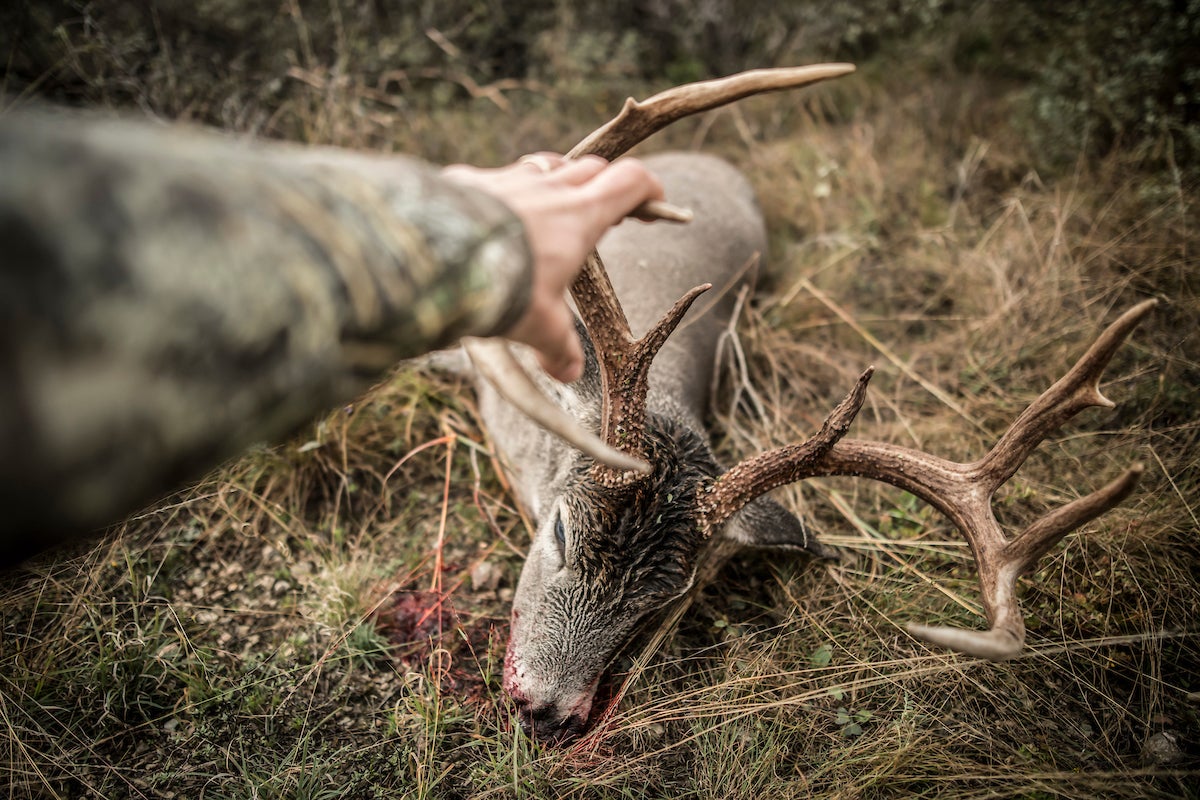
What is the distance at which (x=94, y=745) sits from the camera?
2314mm

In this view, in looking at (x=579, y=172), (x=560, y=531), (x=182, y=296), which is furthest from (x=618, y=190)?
(x=560, y=531)

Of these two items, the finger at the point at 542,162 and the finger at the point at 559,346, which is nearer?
the finger at the point at 559,346

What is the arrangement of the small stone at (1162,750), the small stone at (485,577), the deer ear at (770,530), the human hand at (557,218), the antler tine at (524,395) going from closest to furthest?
the human hand at (557,218), the antler tine at (524,395), the small stone at (1162,750), the deer ear at (770,530), the small stone at (485,577)

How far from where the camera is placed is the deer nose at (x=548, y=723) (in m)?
2.36

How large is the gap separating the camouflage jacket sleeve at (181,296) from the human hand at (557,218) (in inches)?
6.0

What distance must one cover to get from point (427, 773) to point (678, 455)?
1.40 metres

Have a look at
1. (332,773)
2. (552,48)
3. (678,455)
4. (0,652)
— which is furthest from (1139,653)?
(552,48)

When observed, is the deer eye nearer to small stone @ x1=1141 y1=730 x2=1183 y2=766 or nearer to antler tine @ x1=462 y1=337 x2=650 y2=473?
antler tine @ x1=462 y1=337 x2=650 y2=473

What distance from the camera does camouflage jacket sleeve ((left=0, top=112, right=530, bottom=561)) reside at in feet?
2.55

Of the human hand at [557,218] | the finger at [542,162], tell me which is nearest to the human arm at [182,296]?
the human hand at [557,218]

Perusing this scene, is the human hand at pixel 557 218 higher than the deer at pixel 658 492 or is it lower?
higher

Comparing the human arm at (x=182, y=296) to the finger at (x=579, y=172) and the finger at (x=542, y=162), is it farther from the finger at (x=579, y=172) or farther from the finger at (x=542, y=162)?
the finger at (x=542, y=162)

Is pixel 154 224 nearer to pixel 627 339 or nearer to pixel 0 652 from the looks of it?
pixel 627 339

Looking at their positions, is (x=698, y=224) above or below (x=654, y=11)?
below
